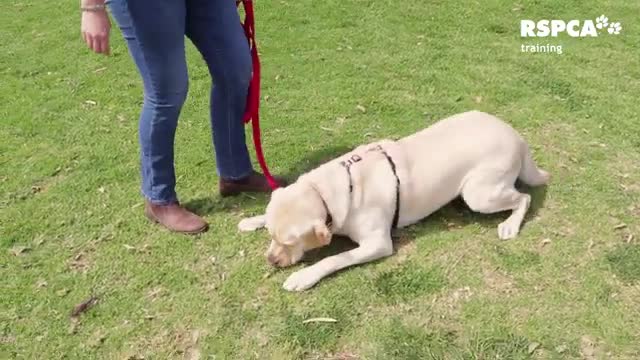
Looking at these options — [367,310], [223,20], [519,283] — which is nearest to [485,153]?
[519,283]

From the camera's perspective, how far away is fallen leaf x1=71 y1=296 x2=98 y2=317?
134 inches

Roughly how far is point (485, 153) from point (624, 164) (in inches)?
48.5

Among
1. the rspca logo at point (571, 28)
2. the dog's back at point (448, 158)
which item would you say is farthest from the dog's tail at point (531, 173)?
the rspca logo at point (571, 28)

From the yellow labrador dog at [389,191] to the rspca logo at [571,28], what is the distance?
2.90 m

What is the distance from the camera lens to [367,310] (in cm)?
331

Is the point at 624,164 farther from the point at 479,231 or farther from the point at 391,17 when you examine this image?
the point at 391,17

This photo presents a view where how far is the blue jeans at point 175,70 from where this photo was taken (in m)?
3.16

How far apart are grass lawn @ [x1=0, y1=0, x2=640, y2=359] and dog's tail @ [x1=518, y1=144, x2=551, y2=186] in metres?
0.09

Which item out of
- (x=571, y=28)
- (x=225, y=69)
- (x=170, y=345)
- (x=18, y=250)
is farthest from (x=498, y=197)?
(x=571, y=28)

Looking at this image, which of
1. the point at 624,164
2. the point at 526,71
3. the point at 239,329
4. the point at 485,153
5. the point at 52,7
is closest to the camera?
the point at 239,329

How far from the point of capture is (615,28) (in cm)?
635

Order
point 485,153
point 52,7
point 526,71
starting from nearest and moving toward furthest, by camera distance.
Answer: point 485,153 → point 526,71 → point 52,7

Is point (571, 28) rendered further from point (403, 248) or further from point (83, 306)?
point (83, 306)

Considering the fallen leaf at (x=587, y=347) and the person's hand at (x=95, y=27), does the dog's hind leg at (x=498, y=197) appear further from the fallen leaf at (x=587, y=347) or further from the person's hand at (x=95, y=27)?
the person's hand at (x=95, y=27)
